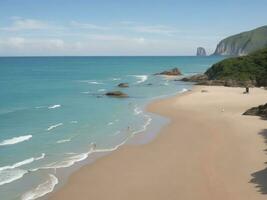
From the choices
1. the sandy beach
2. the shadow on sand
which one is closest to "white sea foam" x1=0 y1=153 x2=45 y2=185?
Answer: the sandy beach

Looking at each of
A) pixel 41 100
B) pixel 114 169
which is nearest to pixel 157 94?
pixel 41 100

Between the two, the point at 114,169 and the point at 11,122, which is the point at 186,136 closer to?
the point at 114,169

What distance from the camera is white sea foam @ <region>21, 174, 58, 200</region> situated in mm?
19750

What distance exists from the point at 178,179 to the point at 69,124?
59.0 feet

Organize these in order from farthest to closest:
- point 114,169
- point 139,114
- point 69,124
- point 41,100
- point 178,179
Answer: point 41,100 < point 139,114 < point 69,124 < point 114,169 < point 178,179

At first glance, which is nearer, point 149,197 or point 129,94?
point 149,197

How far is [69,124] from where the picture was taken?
37.9 metres

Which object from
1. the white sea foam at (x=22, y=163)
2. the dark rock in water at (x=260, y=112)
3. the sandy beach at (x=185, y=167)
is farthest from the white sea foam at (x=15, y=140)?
the dark rock in water at (x=260, y=112)

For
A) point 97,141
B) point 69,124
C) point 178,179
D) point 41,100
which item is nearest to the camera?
point 178,179

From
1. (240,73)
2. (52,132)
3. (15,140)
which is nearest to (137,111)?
(52,132)

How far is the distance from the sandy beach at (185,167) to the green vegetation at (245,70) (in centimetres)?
3750

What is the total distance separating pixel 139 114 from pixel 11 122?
1267 cm

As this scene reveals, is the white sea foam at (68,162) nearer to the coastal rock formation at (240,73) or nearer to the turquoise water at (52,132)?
the turquoise water at (52,132)

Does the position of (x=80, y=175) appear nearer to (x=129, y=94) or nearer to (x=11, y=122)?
(x=11, y=122)
